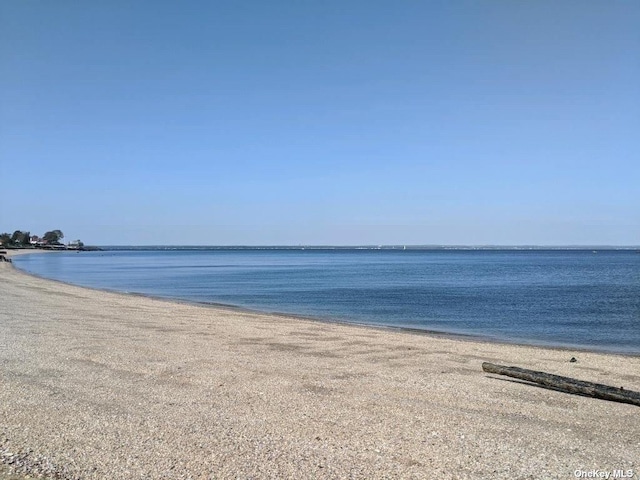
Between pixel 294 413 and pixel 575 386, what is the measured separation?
233 inches

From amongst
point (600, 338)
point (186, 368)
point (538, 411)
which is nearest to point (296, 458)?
point (538, 411)

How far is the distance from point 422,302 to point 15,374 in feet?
90.5

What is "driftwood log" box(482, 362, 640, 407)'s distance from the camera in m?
9.80

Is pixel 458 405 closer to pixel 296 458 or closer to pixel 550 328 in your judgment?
pixel 296 458

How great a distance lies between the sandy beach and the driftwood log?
23 cm

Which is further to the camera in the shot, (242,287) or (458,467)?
(242,287)

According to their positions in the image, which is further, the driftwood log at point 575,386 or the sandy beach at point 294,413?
the driftwood log at point 575,386

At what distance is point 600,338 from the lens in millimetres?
21828

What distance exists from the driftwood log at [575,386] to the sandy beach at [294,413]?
0.23 metres

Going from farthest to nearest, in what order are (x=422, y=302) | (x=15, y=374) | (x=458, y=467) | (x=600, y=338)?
(x=422, y=302) → (x=600, y=338) → (x=15, y=374) → (x=458, y=467)

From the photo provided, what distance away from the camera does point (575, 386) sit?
10.4m

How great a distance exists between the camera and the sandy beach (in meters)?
6.44

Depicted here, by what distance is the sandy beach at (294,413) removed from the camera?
253 inches

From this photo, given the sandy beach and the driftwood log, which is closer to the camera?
the sandy beach
